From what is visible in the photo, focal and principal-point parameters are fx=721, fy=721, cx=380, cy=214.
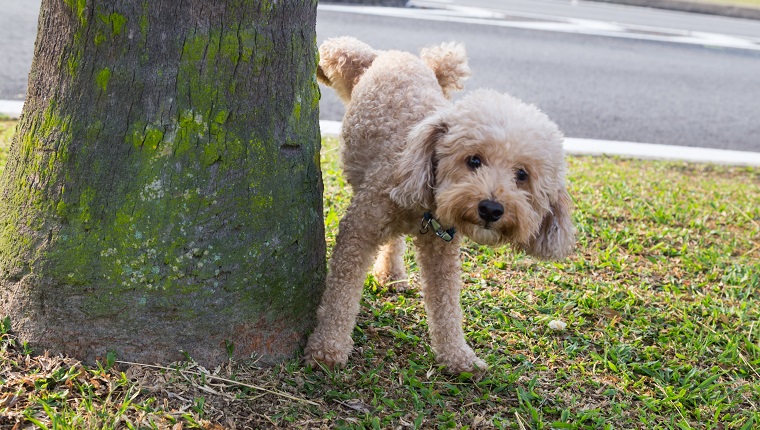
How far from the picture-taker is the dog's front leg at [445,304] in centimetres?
327

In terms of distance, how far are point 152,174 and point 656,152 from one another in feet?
17.9

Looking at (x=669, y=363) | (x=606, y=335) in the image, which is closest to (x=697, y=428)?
(x=669, y=363)

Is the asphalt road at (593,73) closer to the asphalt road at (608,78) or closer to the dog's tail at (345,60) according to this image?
the asphalt road at (608,78)

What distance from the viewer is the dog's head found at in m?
2.79

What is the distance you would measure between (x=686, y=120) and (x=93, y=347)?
715cm

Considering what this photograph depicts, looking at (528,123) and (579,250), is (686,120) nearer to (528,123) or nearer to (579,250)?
(579,250)

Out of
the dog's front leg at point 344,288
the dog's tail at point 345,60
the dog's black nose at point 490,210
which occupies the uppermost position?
the dog's tail at point 345,60

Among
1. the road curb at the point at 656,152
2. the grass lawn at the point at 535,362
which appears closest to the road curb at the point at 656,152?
the road curb at the point at 656,152

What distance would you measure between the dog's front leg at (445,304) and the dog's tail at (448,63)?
1250 millimetres


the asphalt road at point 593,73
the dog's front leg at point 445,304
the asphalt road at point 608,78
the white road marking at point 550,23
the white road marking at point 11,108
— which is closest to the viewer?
the dog's front leg at point 445,304

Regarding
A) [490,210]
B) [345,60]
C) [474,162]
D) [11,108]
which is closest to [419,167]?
[474,162]

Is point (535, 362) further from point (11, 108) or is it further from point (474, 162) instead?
point (11, 108)

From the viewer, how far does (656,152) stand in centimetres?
679

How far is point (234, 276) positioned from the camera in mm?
2758
